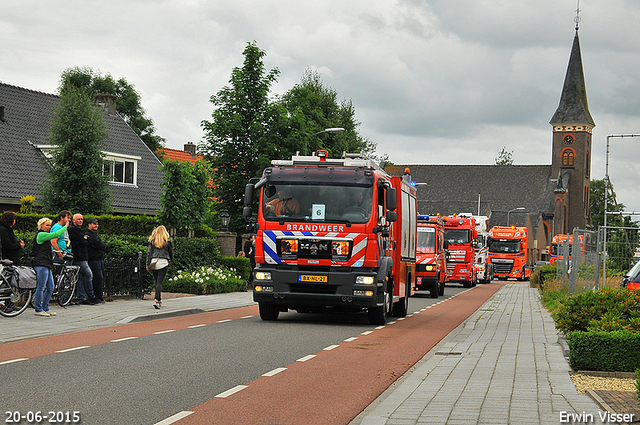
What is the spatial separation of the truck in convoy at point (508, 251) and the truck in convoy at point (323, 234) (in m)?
42.0

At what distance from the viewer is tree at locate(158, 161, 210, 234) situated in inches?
1017

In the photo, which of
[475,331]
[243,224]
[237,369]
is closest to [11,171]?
[243,224]

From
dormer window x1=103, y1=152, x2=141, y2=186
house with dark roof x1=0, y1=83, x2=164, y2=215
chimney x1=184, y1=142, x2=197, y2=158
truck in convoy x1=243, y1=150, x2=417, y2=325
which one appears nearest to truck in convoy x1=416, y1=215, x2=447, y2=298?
house with dark roof x1=0, y1=83, x2=164, y2=215

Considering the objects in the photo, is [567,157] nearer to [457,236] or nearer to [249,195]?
[457,236]

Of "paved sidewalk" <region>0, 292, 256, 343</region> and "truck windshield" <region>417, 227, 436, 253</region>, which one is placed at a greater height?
"truck windshield" <region>417, 227, 436, 253</region>

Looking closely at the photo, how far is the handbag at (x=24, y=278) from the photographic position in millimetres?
14070

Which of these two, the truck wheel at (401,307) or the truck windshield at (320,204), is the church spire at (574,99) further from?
the truck windshield at (320,204)

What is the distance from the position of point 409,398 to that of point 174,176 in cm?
1954

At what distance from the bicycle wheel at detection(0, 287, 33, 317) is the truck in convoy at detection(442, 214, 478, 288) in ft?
86.3

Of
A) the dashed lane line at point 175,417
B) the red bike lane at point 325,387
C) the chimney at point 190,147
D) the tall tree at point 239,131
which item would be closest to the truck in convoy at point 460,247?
the tall tree at point 239,131

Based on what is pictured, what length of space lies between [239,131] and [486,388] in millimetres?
29088

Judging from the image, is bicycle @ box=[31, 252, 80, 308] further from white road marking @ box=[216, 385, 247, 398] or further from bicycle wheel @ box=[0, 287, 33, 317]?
white road marking @ box=[216, 385, 247, 398]

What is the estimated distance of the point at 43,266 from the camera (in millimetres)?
14695

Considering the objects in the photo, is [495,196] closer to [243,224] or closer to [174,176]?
[243,224]
